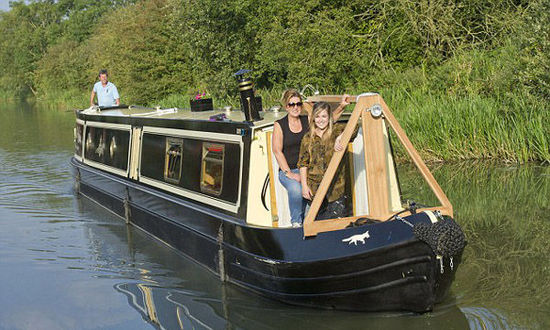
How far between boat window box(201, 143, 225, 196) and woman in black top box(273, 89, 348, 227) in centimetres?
113

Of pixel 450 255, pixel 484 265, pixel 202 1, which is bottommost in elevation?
pixel 484 265

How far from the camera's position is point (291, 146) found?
630cm

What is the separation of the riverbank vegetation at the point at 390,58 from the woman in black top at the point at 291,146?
20.9ft

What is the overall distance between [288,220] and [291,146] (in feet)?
2.51

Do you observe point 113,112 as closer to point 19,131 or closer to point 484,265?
point 484,265

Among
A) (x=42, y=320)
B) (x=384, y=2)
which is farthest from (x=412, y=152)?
(x=384, y=2)

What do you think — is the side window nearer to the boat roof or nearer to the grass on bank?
the boat roof

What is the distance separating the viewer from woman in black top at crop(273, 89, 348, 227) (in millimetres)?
6199

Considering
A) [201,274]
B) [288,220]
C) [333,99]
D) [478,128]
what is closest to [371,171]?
[288,220]

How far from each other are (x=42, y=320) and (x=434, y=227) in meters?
3.93

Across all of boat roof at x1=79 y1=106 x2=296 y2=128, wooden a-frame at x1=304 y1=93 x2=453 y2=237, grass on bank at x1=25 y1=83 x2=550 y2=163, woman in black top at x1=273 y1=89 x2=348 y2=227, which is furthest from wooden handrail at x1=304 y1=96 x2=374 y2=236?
grass on bank at x1=25 y1=83 x2=550 y2=163

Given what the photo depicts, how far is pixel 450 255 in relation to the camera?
5.47m

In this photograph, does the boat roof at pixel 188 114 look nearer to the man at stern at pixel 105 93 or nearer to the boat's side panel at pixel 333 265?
the man at stern at pixel 105 93

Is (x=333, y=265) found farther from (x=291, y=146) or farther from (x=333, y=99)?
(x=333, y=99)
